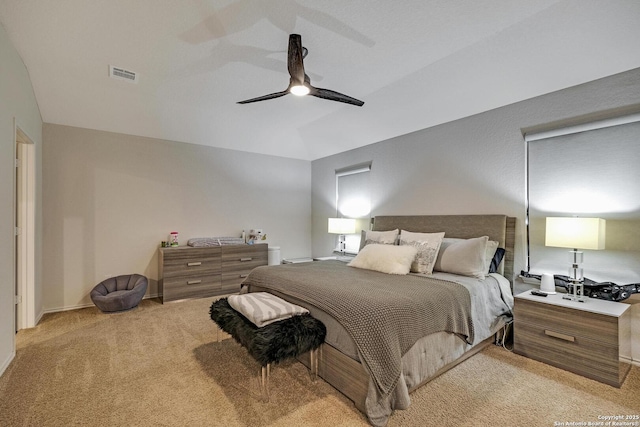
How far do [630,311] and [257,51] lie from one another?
3992 mm

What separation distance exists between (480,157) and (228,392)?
3.44 m

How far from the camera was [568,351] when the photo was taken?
2287 mm

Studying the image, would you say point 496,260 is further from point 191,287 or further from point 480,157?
point 191,287

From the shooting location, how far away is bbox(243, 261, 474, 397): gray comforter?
1.71 meters

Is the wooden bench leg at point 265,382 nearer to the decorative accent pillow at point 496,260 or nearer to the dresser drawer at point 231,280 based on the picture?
the decorative accent pillow at point 496,260

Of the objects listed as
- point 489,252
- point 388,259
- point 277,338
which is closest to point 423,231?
point 489,252

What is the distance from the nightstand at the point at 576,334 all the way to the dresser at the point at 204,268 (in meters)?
3.72

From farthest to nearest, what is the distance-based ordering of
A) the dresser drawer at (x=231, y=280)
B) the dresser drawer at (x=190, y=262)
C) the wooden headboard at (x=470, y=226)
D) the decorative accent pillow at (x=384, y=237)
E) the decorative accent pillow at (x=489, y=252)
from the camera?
the dresser drawer at (x=231, y=280)
the dresser drawer at (x=190, y=262)
the decorative accent pillow at (x=384, y=237)
the wooden headboard at (x=470, y=226)
the decorative accent pillow at (x=489, y=252)

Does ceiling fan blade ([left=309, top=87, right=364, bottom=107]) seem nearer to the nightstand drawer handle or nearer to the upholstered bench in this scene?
the upholstered bench

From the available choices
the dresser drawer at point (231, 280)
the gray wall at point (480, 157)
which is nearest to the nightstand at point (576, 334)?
the gray wall at point (480, 157)

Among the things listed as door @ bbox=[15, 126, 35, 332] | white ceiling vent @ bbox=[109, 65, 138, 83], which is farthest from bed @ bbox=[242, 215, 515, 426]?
white ceiling vent @ bbox=[109, 65, 138, 83]

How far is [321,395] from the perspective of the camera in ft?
6.48

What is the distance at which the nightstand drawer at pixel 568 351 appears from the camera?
2098mm

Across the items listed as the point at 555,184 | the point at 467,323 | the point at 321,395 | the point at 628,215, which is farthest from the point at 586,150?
the point at 321,395
